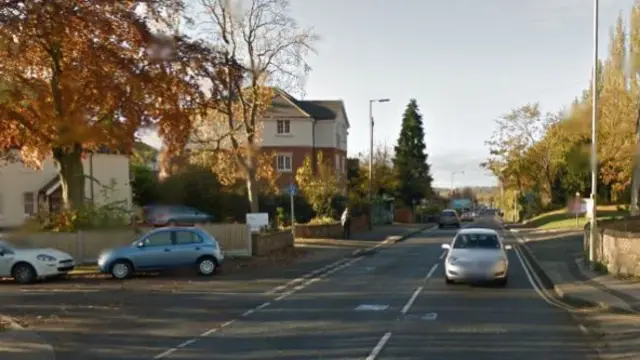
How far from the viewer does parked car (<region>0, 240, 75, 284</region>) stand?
21203 millimetres

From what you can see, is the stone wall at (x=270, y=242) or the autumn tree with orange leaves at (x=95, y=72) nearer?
the autumn tree with orange leaves at (x=95, y=72)

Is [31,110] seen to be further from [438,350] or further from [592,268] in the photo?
[592,268]

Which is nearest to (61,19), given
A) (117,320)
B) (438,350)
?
(117,320)

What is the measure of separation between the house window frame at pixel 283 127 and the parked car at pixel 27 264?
4319 centimetres

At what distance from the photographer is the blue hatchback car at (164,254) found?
72.0ft

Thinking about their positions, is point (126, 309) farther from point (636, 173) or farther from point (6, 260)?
point (636, 173)

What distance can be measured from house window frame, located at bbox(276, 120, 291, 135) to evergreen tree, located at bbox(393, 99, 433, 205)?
1999 cm

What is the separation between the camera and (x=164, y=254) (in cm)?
2214

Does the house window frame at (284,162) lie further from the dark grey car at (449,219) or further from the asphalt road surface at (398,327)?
the asphalt road surface at (398,327)

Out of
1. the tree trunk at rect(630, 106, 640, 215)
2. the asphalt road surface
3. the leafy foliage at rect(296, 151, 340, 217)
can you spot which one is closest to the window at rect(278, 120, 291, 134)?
the leafy foliage at rect(296, 151, 340, 217)

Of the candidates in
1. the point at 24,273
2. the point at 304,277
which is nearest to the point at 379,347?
the point at 304,277

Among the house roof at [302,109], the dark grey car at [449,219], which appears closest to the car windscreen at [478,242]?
the dark grey car at [449,219]

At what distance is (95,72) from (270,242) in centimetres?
1810

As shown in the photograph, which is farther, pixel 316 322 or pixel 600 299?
pixel 600 299
